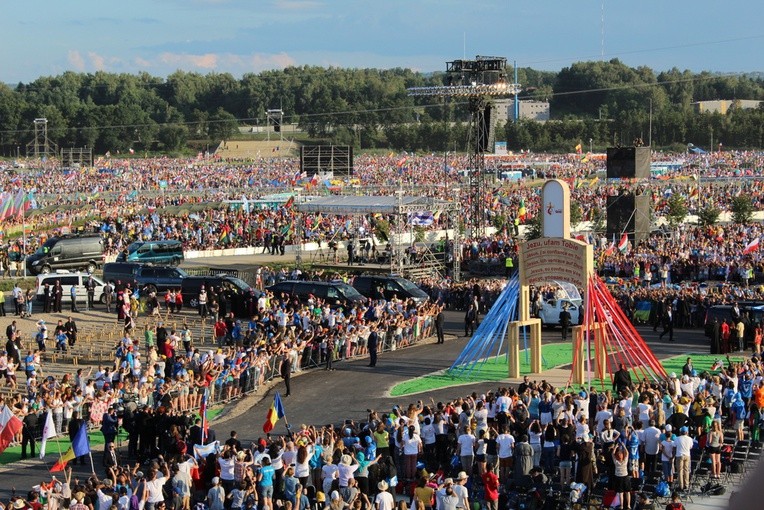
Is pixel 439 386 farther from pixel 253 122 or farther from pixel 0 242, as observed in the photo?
pixel 253 122

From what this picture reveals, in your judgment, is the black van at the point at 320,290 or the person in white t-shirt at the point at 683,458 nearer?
the person in white t-shirt at the point at 683,458

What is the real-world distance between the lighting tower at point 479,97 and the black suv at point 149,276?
66.2ft

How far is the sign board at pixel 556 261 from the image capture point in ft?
75.8

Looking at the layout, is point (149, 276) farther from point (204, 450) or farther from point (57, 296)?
point (204, 450)

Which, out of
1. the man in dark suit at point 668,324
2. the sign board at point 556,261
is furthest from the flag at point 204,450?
the man in dark suit at point 668,324

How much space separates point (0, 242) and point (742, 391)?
134 feet

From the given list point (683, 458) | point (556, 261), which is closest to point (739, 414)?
point (683, 458)

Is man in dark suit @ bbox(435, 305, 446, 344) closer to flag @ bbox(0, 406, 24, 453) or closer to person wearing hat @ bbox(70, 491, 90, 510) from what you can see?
flag @ bbox(0, 406, 24, 453)

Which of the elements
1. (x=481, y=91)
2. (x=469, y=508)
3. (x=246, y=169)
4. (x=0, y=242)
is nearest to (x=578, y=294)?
(x=469, y=508)

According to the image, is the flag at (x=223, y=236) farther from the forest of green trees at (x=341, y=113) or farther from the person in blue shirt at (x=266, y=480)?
the forest of green trees at (x=341, y=113)

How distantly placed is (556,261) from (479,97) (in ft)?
110

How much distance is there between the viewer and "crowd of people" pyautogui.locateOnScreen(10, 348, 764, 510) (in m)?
14.8

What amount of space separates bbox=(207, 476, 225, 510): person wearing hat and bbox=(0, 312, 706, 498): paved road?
4.08 meters

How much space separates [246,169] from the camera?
102 meters
